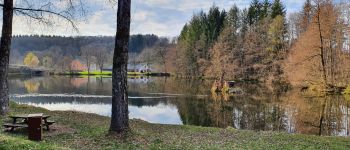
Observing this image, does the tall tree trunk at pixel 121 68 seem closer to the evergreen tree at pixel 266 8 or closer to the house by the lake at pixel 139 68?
the evergreen tree at pixel 266 8

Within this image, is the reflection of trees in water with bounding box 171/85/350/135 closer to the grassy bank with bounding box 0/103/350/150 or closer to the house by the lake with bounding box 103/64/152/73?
the grassy bank with bounding box 0/103/350/150

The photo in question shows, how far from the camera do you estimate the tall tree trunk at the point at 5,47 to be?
740 inches

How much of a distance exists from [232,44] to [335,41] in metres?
35.0

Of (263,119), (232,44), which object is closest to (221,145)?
(263,119)

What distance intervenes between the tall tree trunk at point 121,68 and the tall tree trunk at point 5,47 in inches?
298

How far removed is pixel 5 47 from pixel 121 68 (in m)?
7.93

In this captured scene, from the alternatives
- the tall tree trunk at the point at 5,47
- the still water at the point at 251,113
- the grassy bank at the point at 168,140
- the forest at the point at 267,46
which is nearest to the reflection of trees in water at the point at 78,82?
the forest at the point at 267,46

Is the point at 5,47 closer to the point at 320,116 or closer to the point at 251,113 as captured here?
the point at 251,113

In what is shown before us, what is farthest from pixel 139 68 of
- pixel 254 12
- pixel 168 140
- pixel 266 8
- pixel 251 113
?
pixel 168 140

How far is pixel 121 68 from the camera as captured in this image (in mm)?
14062

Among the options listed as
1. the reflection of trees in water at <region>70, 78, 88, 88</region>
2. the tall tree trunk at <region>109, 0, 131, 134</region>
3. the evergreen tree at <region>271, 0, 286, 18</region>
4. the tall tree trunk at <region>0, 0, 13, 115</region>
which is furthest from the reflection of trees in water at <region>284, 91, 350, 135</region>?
the evergreen tree at <region>271, 0, 286, 18</region>

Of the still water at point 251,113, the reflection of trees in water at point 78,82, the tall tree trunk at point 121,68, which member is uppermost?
the tall tree trunk at point 121,68

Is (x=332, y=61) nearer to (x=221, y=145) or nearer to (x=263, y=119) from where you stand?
(x=263, y=119)

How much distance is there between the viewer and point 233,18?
98375 mm
